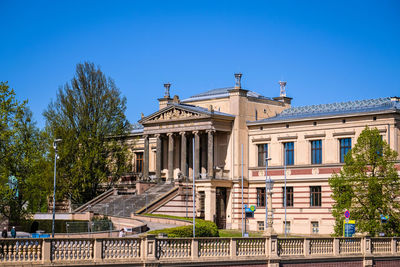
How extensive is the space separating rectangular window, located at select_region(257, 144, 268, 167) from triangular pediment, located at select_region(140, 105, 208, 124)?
7.04 metres

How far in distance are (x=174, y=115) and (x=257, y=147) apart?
9.80m

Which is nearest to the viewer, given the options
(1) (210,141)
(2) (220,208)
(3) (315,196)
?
(3) (315,196)

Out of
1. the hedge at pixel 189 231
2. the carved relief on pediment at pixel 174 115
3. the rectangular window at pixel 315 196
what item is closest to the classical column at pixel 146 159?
the carved relief on pediment at pixel 174 115

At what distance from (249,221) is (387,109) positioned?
1914 cm

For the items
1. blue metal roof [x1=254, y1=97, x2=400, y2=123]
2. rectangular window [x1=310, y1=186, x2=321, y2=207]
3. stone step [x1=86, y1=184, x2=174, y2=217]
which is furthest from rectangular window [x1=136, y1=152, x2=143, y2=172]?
rectangular window [x1=310, y1=186, x2=321, y2=207]


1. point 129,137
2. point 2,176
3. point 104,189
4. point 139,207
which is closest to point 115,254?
point 2,176

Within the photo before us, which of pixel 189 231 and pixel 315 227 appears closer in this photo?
pixel 189 231

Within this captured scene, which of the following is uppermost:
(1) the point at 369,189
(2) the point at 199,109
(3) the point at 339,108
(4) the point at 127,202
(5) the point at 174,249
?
(2) the point at 199,109

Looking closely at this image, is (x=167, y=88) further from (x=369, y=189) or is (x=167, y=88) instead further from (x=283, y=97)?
(x=369, y=189)

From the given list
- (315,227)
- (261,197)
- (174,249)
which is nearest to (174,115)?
(261,197)

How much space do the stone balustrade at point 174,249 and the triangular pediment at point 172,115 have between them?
118 ft

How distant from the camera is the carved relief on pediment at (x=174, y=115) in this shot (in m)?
76.0

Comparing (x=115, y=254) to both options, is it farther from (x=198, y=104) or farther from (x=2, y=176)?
(x=198, y=104)

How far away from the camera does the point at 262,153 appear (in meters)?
75.2
